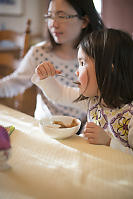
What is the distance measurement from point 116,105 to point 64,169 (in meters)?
0.38

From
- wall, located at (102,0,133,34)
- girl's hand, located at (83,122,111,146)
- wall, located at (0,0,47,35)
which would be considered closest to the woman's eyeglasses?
girl's hand, located at (83,122,111,146)

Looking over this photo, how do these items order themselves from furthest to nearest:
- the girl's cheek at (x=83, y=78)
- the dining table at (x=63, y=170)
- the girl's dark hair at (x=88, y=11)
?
1. the girl's dark hair at (x=88, y=11)
2. the girl's cheek at (x=83, y=78)
3. the dining table at (x=63, y=170)

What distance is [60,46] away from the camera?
139 cm

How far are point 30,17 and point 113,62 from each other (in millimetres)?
3652

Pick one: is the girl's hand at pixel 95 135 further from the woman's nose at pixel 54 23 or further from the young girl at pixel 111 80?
the woman's nose at pixel 54 23

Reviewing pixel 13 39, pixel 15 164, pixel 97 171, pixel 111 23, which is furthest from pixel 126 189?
pixel 111 23

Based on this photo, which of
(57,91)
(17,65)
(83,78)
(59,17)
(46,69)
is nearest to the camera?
(83,78)

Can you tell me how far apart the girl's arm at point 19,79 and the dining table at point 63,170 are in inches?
23.2

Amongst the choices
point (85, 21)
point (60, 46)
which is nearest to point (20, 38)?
point (60, 46)

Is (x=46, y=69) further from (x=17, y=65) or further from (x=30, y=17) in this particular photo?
(x=30, y=17)

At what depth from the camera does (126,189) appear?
1.73 feet

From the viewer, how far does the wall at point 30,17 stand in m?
3.97

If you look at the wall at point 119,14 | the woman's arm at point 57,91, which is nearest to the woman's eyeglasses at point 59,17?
the woman's arm at point 57,91

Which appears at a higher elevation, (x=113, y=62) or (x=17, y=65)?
(x=113, y=62)
